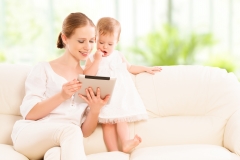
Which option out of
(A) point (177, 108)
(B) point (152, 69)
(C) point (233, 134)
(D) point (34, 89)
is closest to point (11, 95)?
(D) point (34, 89)

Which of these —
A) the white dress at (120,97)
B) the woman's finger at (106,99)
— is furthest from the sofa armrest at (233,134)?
the woman's finger at (106,99)

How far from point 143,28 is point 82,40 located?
95.9 inches

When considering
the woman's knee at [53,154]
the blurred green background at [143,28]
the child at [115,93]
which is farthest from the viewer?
the blurred green background at [143,28]

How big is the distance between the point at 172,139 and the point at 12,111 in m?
1.04

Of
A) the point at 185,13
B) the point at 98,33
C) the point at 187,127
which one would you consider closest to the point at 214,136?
the point at 187,127

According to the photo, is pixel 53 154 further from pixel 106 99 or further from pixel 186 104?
pixel 186 104

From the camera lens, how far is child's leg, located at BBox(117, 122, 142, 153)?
7.94 feet

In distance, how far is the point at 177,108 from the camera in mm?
2719

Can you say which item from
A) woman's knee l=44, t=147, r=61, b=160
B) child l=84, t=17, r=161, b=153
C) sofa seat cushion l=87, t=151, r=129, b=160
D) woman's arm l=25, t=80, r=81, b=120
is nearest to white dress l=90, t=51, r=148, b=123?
child l=84, t=17, r=161, b=153

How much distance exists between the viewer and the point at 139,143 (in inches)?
97.8

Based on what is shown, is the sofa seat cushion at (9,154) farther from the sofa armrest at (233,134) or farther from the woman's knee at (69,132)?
the sofa armrest at (233,134)

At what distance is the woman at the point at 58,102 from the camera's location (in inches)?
87.6

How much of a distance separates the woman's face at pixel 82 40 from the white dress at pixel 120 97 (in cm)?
19

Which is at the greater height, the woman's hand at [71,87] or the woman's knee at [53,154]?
the woman's hand at [71,87]
